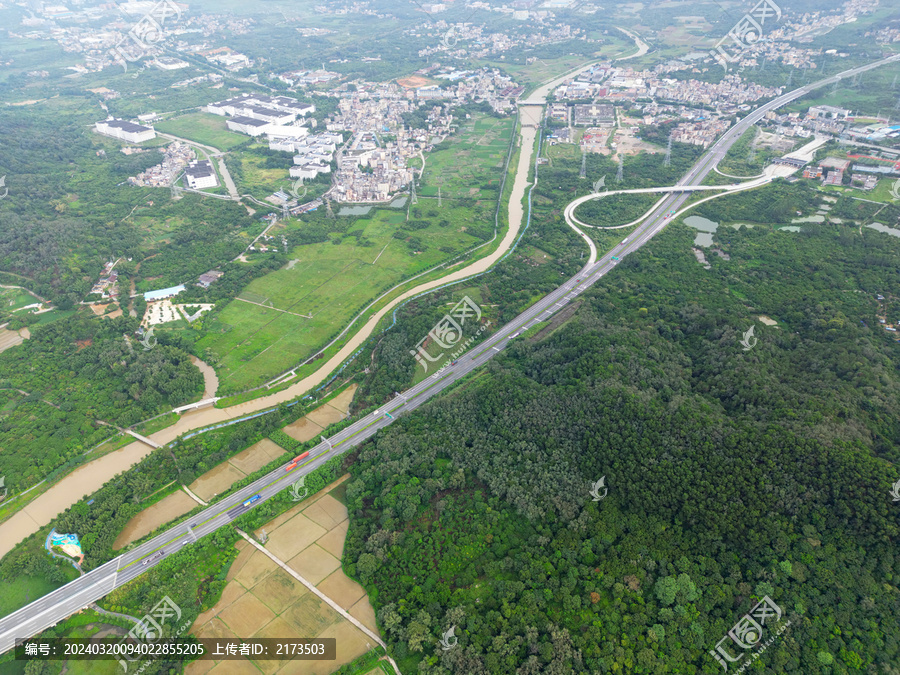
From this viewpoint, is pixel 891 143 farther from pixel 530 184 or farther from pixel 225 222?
pixel 225 222

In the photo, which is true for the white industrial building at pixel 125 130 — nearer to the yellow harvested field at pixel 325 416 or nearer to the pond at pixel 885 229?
the yellow harvested field at pixel 325 416

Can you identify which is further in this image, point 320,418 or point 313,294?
point 313,294

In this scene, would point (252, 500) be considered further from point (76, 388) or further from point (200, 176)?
point (200, 176)
